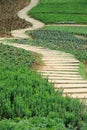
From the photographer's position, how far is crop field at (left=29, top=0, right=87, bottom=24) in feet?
95.3

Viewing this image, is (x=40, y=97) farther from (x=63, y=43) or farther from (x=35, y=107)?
(x=63, y=43)

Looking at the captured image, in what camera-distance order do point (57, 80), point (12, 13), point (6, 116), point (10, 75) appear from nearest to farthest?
point (6, 116), point (10, 75), point (57, 80), point (12, 13)

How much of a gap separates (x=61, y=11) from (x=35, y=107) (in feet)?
87.6

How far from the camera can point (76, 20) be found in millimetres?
29016

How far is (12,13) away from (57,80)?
24031mm

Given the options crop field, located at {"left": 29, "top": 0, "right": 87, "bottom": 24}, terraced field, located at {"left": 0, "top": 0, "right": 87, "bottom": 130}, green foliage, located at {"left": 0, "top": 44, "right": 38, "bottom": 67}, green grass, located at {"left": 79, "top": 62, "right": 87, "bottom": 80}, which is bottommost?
crop field, located at {"left": 29, "top": 0, "right": 87, "bottom": 24}

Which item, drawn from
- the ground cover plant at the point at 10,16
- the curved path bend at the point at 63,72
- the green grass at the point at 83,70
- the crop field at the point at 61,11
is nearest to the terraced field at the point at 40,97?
the curved path bend at the point at 63,72

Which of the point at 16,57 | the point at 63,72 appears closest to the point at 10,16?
the point at 16,57

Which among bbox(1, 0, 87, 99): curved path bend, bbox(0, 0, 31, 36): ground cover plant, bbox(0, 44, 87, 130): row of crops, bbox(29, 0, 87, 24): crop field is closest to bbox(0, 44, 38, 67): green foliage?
bbox(1, 0, 87, 99): curved path bend

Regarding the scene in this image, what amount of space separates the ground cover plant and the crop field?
142 cm

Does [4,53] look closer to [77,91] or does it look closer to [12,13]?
[77,91]

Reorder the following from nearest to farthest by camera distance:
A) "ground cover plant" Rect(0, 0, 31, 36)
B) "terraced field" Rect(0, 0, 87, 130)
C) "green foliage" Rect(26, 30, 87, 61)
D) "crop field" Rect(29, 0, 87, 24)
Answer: "terraced field" Rect(0, 0, 87, 130)
"green foliage" Rect(26, 30, 87, 61)
"ground cover plant" Rect(0, 0, 31, 36)
"crop field" Rect(29, 0, 87, 24)

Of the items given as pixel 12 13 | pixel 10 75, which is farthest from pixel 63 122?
pixel 12 13

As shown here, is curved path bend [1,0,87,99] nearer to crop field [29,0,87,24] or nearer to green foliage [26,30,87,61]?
green foliage [26,30,87,61]
